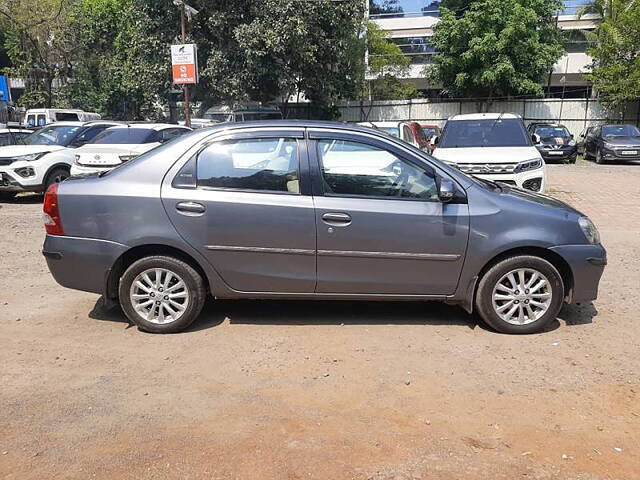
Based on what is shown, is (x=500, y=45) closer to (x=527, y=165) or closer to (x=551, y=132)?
(x=551, y=132)

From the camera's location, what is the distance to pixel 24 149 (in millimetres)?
11828

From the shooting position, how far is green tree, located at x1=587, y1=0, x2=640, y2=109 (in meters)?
26.3

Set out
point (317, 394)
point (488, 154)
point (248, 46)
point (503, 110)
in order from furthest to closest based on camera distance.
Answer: point (503, 110) < point (248, 46) < point (488, 154) < point (317, 394)

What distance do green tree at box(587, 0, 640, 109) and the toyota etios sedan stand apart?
25.5 metres

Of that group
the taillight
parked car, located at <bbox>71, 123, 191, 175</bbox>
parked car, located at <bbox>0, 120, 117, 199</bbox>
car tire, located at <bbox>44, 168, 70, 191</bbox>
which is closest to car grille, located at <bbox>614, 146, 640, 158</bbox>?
parked car, located at <bbox>71, 123, 191, 175</bbox>

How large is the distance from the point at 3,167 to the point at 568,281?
10613 mm

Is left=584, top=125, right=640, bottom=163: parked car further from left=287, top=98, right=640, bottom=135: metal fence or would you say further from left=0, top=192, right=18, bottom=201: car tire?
left=0, top=192, right=18, bottom=201: car tire

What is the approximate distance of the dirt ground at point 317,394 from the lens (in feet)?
10.2

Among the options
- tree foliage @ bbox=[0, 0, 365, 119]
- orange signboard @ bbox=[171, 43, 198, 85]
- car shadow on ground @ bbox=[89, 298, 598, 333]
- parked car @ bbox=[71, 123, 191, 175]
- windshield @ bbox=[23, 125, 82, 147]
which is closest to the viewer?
car shadow on ground @ bbox=[89, 298, 598, 333]

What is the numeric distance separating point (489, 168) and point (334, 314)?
5.28m

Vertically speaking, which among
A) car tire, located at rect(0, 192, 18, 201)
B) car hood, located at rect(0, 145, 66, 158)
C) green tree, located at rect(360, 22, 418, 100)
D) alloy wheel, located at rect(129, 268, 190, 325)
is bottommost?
car tire, located at rect(0, 192, 18, 201)

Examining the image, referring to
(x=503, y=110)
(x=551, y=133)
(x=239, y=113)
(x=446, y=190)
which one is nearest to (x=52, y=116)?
(x=239, y=113)

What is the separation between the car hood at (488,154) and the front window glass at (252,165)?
545cm

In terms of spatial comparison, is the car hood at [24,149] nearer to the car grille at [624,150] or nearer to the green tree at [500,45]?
the car grille at [624,150]
